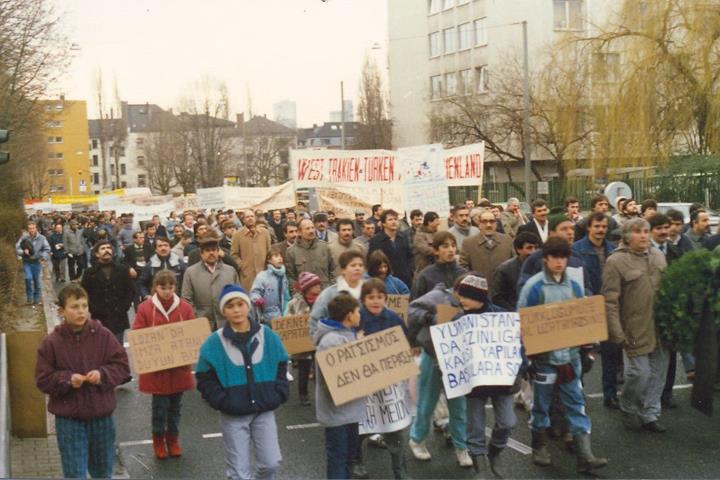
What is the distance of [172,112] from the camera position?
9106cm

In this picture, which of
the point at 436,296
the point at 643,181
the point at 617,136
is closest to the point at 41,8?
the point at 617,136

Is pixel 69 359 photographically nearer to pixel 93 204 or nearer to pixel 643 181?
pixel 643 181

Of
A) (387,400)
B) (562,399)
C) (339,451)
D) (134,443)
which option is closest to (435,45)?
(134,443)

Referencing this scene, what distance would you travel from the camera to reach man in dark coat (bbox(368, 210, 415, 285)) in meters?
12.7

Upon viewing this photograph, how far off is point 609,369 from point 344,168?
1153cm

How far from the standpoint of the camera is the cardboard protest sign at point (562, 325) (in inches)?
285

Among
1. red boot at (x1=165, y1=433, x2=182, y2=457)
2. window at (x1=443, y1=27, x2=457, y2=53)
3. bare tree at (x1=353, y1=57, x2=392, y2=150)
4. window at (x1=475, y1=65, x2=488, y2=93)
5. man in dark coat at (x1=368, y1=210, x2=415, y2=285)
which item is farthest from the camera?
bare tree at (x1=353, y1=57, x2=392, y2=150)

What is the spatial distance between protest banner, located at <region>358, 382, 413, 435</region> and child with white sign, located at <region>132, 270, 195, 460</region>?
197 cm

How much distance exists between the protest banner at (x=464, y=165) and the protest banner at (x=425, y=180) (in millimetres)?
1242

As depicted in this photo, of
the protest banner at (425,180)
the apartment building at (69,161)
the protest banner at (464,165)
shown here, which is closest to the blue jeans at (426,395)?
the protest banner at (425,180)

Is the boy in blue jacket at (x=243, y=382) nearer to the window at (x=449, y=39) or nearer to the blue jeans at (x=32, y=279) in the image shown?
the blue jeans at (x=32, y=279)

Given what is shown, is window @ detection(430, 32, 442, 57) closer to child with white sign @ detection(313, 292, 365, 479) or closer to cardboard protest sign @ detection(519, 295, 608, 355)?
cardboard protest sign @ detection(519, 295, 608, 355)

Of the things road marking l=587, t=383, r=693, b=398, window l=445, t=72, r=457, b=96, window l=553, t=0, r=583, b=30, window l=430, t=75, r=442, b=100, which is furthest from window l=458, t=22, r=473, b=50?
road marking l=587, t=383, r=693, b=398

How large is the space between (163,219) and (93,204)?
27.1m
